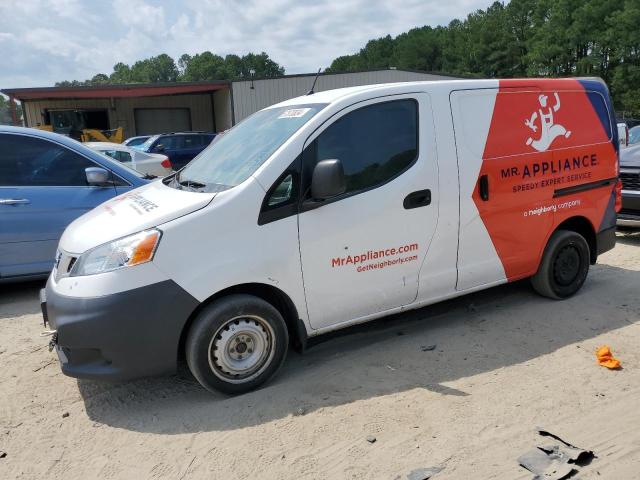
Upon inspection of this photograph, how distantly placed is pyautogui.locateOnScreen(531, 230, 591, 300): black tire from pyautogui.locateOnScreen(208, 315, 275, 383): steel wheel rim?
9.19ft

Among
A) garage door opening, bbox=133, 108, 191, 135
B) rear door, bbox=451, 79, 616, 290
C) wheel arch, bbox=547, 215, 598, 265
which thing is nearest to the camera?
rear door, bbox=451, 79, 616, 290

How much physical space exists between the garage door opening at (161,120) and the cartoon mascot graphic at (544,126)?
1194 inches

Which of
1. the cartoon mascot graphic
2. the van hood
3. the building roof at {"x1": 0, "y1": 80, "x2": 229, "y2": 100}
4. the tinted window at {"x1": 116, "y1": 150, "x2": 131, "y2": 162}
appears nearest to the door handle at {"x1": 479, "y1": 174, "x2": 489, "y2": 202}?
the cartoon mascot graphic

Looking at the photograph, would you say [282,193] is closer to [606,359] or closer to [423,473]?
[423,473]

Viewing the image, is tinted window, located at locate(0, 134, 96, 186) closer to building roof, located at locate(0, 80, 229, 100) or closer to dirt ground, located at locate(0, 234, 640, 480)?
dirt ground, located at locate(0, 234, 640, 480)

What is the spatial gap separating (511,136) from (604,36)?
159 feet

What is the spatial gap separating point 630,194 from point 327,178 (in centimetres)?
573

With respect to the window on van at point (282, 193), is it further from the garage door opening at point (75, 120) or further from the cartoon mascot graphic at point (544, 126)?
the garage door opening at point (75, 120)

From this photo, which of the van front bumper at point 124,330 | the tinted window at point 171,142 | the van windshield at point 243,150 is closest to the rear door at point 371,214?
the van windshield at point 243,150

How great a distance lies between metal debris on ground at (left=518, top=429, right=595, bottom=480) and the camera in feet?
8.74

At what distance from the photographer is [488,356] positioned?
4.01m

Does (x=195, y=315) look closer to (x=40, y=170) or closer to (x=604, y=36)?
(x=40, y=170)

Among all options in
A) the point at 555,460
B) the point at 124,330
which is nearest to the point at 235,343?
the point at 124,330

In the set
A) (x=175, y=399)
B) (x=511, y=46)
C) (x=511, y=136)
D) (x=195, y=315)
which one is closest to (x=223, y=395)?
(x=175, y=399)
